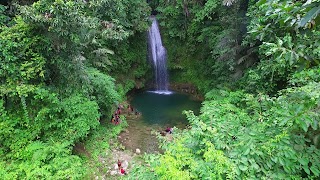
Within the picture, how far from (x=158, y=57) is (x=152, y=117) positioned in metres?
5.04

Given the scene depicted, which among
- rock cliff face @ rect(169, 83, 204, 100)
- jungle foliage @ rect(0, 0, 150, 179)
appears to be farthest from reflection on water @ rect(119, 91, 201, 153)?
jungle foliage @ rect(0, 0, 150, 179)

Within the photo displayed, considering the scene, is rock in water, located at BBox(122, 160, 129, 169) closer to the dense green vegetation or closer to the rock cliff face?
the dense green vegetation

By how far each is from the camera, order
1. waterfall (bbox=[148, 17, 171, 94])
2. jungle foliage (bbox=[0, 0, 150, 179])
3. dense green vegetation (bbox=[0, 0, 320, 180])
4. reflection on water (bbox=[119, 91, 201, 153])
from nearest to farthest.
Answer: dense green vegetation (bbox=[0, 0, 320, 180]) < jungle foliage (bbox=[0, 0, 150, 179]) < reflection on water (bbox=[119, 91, 201, 153]) < waterfall (bbox=[148, 17, 171, 94])

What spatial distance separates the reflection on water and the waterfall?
949mm

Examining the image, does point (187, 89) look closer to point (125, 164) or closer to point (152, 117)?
point (152, 117)

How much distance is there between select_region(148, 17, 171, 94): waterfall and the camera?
13.5 m

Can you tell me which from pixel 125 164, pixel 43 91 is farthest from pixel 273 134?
pixel 43 91

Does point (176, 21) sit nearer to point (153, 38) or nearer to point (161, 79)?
point (153, 38)

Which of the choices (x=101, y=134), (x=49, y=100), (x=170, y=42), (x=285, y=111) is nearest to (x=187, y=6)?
(x=170, y=42)

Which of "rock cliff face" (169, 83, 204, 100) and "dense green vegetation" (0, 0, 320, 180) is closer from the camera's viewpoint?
"dense green vegetation" (0, 0, 320, 180)

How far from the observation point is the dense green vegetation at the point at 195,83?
7.61 feet

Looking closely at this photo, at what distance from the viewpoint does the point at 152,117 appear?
982 centimetres

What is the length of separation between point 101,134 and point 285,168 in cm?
598

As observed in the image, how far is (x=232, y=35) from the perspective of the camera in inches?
339
